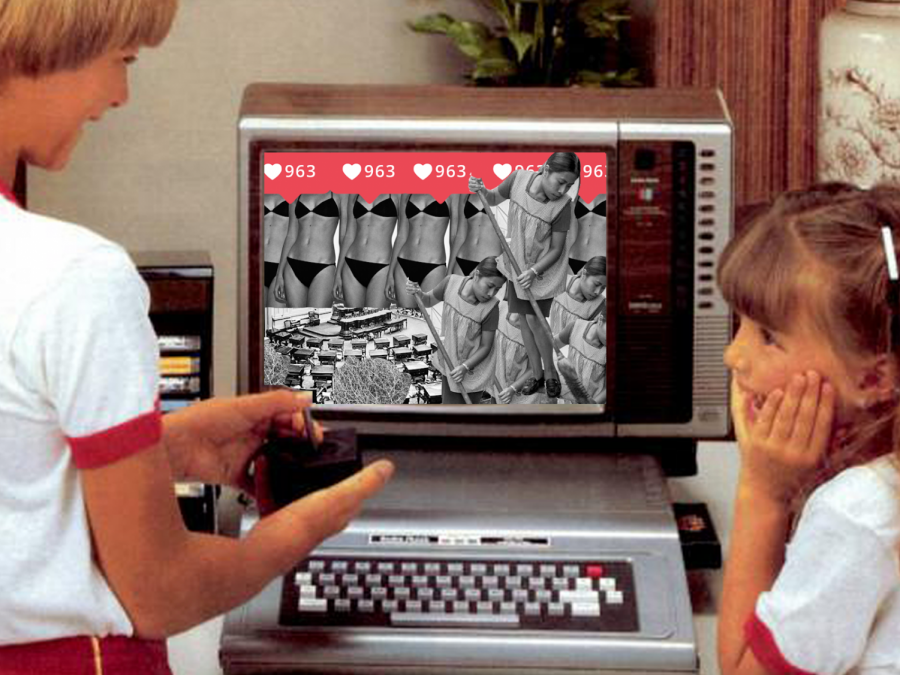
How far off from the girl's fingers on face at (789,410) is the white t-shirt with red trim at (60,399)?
0.53 metres

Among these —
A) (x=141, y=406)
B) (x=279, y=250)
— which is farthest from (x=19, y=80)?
(x=279, y=250)

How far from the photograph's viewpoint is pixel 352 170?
1.87m

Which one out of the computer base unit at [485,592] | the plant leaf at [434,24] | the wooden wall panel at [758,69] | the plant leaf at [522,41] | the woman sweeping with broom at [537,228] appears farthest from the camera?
the plant leaf at [434,24]

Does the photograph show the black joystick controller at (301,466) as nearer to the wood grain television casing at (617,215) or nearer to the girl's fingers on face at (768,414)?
the wood grain television casing at (617,215)

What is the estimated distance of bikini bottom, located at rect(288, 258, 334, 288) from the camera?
1872mm

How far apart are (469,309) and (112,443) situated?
2.27ft

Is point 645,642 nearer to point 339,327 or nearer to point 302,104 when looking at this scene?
point 339,327

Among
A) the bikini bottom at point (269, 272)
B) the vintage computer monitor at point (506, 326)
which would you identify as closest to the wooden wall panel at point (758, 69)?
the vintage computer monitor at point (506, 326)

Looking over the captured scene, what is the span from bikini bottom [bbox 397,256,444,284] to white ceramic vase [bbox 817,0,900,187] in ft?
3.21

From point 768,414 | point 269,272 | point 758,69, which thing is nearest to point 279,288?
point 269,272

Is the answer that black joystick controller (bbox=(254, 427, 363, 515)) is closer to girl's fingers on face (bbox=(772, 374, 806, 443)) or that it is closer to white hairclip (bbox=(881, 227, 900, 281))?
girl's fingers on face (bbox=(772, 374, 806, 443))

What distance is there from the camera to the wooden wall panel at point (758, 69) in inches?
123

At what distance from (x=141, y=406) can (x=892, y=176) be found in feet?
5.50

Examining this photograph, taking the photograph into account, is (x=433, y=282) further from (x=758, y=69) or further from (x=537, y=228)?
(x=758, y=69)
